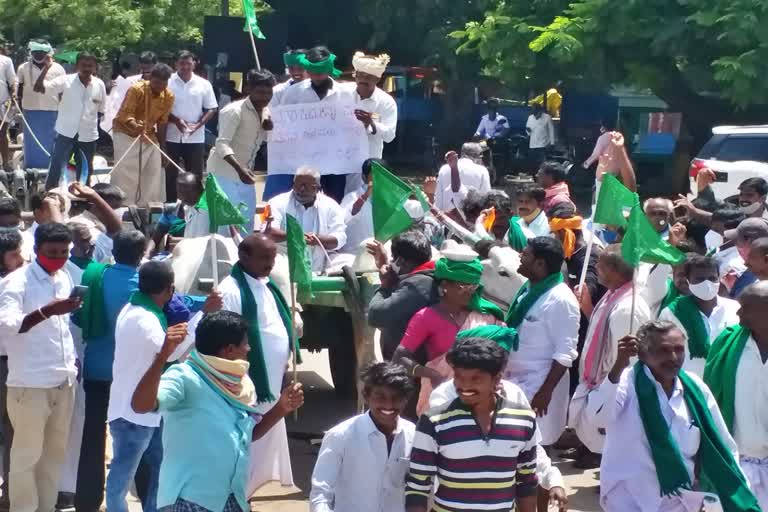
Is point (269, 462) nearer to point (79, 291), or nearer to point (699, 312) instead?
point (79, 291)

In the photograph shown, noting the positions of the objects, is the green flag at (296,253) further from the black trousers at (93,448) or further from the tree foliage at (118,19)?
the tree foliage at (118,19)

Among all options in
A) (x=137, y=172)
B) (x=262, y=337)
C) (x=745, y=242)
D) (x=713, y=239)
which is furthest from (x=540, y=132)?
(x=262, y=337)

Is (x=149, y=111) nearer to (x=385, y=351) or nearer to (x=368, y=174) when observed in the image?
(x=368, y=174)

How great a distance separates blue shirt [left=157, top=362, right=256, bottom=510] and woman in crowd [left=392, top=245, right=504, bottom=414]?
140 centimetres

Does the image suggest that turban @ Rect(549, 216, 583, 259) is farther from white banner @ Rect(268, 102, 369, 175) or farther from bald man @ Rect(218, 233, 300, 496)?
bald man @ Rect(218, 233, 300, 496)

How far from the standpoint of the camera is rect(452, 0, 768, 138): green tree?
861 inches

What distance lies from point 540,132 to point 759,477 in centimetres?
2154

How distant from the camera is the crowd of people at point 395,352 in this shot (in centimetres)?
592

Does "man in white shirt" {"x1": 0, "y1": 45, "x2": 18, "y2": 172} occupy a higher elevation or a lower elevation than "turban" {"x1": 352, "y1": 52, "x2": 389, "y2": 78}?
lower

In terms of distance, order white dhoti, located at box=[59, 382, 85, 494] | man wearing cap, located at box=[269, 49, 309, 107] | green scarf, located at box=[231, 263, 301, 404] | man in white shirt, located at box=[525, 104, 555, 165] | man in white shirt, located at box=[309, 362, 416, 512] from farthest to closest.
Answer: man in white shirt, located at box=[525, 104, 555, 165] → man wearing cap, located at box=[269, 49, 309, 107] → white dhoti, located at box=[59, 382, 85, 494] → green scarf, located at box=[231, 263, 301, 404] → man in white shirt, located at box=[309, 362, 416, 512]

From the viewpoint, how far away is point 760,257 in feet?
26.2

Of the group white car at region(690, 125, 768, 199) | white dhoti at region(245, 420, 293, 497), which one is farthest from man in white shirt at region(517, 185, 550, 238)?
white car at region(690, 125, 768, 199)

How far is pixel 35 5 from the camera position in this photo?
33000 mm

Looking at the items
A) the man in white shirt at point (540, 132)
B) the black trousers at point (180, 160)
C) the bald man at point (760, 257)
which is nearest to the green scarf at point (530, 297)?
the bald man at point (760, 257)
